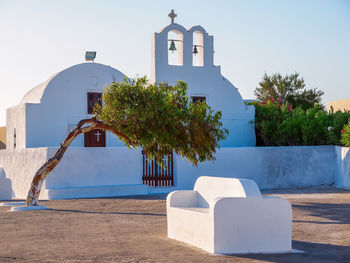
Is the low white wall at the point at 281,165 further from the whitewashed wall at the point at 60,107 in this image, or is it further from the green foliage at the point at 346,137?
the whitewashed wall at the point at 60,107

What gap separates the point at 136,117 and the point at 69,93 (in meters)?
10.4

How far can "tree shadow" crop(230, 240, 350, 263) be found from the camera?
22.5ft

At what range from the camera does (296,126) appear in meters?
23.0

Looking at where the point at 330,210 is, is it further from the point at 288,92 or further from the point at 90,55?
the point at 288,92

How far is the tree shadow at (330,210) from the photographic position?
1094 cm

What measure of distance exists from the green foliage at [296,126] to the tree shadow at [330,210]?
7549mm

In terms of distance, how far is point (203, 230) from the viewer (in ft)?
25.0

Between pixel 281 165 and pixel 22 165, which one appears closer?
pixel 22 165

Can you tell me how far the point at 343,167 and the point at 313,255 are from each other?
13156 mm

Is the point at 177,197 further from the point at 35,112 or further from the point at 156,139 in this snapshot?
the point at 35,112

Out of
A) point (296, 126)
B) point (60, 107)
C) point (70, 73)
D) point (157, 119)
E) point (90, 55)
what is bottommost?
point (157, 119)

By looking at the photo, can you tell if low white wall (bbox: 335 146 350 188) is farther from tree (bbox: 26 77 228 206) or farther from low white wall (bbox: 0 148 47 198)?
low white wall (bbox: 0 148 47 198)

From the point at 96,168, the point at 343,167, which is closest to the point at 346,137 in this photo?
the point at 343,167

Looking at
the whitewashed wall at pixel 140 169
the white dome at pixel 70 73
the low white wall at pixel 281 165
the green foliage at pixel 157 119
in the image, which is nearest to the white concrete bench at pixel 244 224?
the green foliage at pixel 157 119
